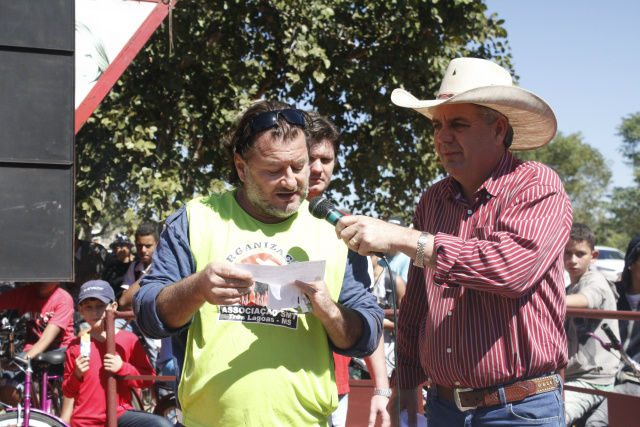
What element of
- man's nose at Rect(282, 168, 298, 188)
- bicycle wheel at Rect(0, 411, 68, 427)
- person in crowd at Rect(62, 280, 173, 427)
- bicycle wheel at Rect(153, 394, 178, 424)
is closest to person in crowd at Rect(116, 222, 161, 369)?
bicycle wheel at Rect(153, 394, 178, 424)

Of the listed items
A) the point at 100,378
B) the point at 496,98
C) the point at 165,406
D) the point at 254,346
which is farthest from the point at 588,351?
the point at 100,378

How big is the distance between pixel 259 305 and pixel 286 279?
0.20 meters

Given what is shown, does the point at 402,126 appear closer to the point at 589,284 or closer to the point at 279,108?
the point at 589,284

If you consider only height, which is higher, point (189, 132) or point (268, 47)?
point (268, 47)

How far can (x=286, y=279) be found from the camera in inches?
79.0

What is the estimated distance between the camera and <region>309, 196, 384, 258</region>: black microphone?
7.28 feet

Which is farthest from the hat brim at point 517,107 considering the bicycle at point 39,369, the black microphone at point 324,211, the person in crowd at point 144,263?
the person in crowd at point 144,263

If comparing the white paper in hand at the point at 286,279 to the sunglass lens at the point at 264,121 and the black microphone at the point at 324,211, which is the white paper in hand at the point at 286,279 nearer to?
the black microphone at the point at 324,211

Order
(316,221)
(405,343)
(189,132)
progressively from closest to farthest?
(316,221)
(405,343)
(189,132)

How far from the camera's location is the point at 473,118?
2621mm

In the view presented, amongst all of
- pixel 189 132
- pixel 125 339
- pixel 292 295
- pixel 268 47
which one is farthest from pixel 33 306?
pixel 292 295

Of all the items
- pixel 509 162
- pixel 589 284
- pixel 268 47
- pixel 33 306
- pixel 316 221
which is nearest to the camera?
pixel 316 221

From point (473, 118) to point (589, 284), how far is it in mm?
2919

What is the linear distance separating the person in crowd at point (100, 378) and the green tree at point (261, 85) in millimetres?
2966
